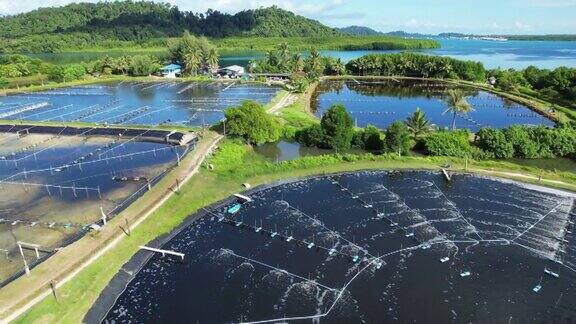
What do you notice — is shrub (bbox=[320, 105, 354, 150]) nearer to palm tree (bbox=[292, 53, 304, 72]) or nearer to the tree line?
the tree line

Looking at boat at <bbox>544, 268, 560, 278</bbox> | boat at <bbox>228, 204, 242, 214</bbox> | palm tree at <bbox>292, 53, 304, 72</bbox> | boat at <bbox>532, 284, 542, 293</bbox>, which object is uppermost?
palm tree at <bbox>292, 53, 304, 72</bbox>

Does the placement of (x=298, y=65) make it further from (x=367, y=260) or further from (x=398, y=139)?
(x=367, y=260)

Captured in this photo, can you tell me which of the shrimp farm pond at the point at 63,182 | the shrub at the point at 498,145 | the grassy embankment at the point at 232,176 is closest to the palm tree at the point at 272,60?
the shrimp farm pond at the point at 63,182

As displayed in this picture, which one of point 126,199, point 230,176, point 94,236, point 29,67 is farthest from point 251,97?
point 29,67

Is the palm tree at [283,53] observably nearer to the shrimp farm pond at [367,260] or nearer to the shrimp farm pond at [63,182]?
the shrimp farm pond at [63,182]

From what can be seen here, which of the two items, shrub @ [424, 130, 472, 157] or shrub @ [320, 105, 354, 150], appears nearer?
shrub @ [424, 130, 472, 157]

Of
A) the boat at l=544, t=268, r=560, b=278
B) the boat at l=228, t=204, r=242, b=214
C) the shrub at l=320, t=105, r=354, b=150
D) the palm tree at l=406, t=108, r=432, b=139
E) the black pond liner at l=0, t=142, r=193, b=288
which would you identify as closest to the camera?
the black pond liner at l=0, t=142, r=193, b=288

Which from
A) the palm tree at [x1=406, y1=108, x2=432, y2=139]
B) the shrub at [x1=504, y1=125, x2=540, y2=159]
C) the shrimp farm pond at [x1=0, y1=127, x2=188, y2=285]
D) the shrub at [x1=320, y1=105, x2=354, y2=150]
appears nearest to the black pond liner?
the shrimp farm pond at [x1=0, y1=127, x2=188, y2=285]

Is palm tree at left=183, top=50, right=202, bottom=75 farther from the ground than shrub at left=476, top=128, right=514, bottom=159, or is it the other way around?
palm tree at left=183, top=50, right=202, bottom=75
